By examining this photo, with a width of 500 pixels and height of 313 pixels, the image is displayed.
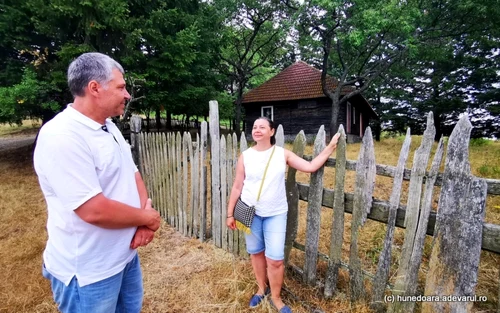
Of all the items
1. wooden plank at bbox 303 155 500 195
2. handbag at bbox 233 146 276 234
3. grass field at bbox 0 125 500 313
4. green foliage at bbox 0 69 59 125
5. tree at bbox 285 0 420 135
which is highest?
tree at bbox 285 0 420 135

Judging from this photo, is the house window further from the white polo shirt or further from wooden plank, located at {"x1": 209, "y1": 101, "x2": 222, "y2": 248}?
the white polo shirt

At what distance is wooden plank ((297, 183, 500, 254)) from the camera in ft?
5.92

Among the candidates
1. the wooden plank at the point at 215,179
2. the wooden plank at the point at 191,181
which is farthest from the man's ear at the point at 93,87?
the wooden plank at the point at 191,181

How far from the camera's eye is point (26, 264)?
3.57m

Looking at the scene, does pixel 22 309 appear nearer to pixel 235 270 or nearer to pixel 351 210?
pixel 235 270

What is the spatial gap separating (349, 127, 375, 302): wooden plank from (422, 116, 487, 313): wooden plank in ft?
1.71

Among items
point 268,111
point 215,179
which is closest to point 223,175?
point 215,179

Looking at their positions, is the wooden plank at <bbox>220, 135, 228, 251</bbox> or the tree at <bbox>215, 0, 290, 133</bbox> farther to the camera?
the tree at <bbox>215, 0, 290, 133</bbox>

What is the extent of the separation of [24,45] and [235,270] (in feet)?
31.9

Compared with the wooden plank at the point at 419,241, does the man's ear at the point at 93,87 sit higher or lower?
higher

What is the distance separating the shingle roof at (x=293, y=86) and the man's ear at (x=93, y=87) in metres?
17.1

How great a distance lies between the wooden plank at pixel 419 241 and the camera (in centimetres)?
197

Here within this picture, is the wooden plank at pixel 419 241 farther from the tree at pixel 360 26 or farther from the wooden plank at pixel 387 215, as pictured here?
the tree at pixel 360 26

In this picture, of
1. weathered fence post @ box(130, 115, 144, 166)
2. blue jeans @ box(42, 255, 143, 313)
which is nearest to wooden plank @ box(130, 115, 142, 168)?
weathered fence post @ box(130, 115, 144, 166)
